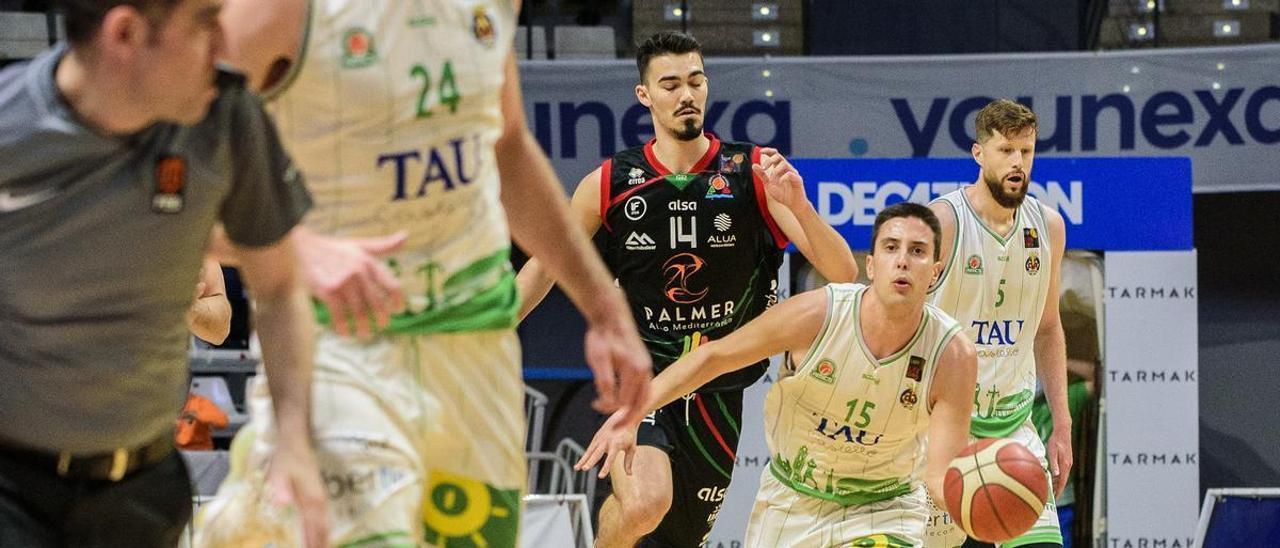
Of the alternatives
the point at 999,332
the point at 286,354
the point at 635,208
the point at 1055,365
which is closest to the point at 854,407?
the point at 635,208

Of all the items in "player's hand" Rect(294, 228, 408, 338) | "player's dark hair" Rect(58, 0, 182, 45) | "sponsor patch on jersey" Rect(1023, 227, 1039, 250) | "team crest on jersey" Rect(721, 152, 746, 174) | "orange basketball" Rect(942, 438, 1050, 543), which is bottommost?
"orange basketball" Rect(942, 438, 1050, 543)

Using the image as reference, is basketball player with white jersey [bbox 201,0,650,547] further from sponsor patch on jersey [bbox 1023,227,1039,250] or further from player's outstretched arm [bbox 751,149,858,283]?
sponsor patch on jersey [bbox 1023,227,1039,250]

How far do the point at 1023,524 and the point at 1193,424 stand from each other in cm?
452

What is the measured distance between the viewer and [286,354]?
2.65 m

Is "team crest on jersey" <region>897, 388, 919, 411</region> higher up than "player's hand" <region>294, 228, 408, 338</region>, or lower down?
lower down

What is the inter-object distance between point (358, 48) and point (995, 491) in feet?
9.31

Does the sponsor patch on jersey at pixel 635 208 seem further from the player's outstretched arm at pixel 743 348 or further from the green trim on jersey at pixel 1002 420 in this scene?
the green trim on jersey at pixel 1002 420

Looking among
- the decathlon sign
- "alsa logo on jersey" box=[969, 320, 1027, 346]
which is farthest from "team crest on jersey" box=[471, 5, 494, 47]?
the decathlon sign

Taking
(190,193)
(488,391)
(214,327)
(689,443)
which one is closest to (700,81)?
(689,443)

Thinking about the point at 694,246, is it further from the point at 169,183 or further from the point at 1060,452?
the point at 169,183

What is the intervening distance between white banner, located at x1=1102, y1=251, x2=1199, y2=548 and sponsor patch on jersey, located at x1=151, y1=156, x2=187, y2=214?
7.59 m

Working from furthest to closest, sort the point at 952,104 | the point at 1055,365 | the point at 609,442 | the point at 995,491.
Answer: the point at 952,104 → the point at 1055,365 → the point at 995,491 → the point at 609,442

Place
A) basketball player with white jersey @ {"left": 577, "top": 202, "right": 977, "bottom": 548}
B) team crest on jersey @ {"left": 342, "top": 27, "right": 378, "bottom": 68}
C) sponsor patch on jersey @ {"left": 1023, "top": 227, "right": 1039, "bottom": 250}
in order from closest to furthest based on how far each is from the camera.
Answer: team crest on jersey @ {"left": 342, "top": 27, "right": 378, "bottom": 68}, basketball player with white jersey @ {"left": 577, "top": 202, "right": 977, "bottom": 548}, sponsor patch on jersey @ {"left": 1023, "top": 227, "right": 1039, "bottom": 250}

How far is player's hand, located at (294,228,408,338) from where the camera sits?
8.45ft
